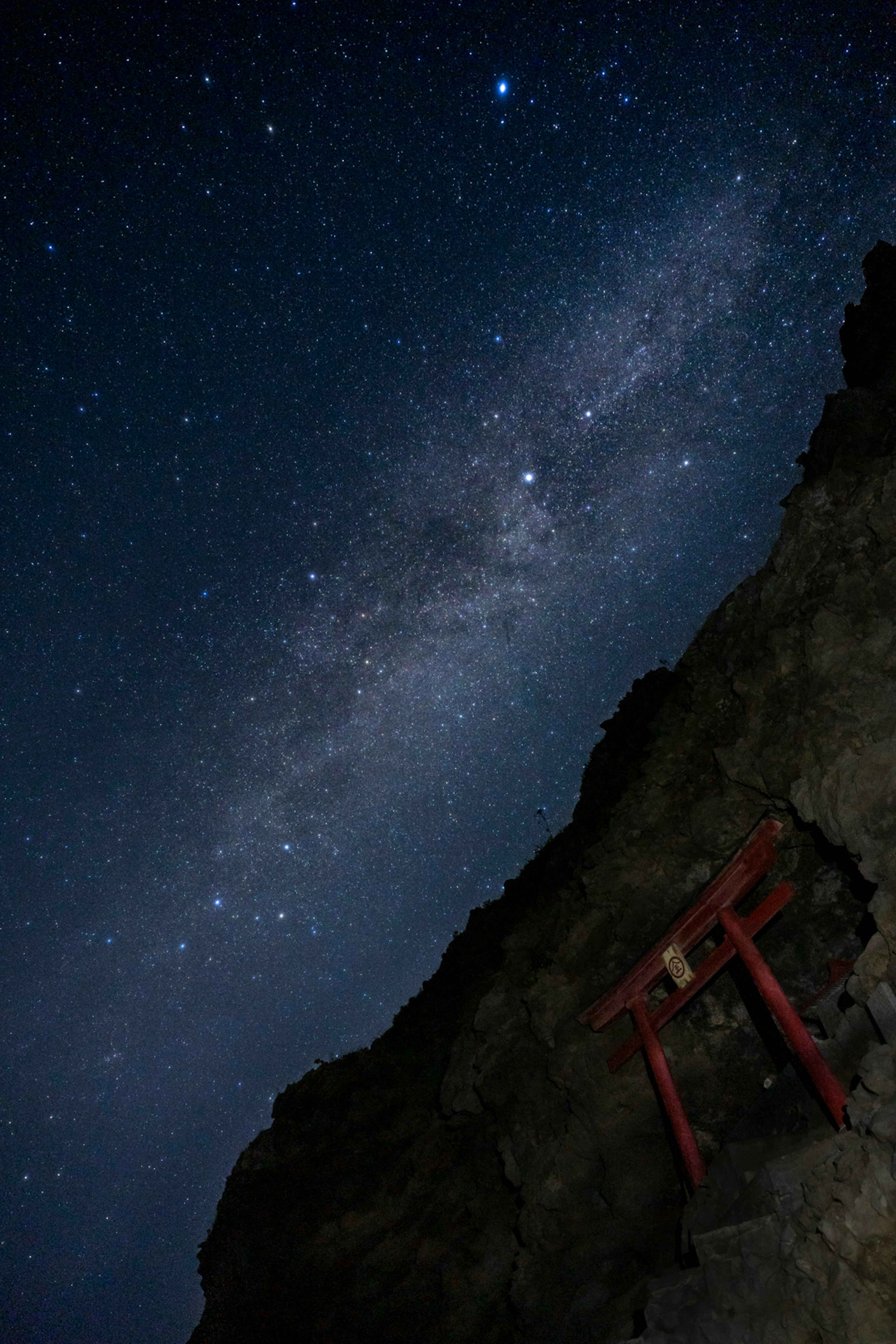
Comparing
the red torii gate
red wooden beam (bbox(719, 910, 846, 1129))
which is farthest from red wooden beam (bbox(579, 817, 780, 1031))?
red wooden beam (bbox(719, 910, 846, 1129))

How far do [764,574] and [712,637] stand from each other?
1585 mm

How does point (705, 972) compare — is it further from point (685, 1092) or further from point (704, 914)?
point (685, 1092)

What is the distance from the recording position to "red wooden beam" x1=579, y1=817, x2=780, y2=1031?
9516 millimetres

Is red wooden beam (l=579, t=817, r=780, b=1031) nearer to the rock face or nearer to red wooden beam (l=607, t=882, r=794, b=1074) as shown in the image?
red wooden beam (l=607, t=882, r=794, b=1074)

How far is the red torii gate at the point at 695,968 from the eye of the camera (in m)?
9.00

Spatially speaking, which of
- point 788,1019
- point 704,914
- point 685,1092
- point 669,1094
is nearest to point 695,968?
point 704,914

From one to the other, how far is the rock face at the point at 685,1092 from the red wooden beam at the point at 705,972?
0.79 m

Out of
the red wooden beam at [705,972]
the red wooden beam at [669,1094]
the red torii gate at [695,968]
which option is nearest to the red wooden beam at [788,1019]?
the red torii gate at [695,968]

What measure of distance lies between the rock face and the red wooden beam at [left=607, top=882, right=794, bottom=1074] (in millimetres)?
788

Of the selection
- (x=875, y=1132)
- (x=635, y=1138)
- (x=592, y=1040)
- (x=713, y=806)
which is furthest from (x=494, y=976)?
(x=875, y=1132)

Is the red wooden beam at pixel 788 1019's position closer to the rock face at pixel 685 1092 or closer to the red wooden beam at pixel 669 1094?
the rock face at pixel 685 1092

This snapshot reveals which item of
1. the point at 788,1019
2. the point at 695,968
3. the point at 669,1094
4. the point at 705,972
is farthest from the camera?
the point at 695,968

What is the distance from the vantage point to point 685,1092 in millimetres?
10781

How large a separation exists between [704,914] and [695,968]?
1.42m
